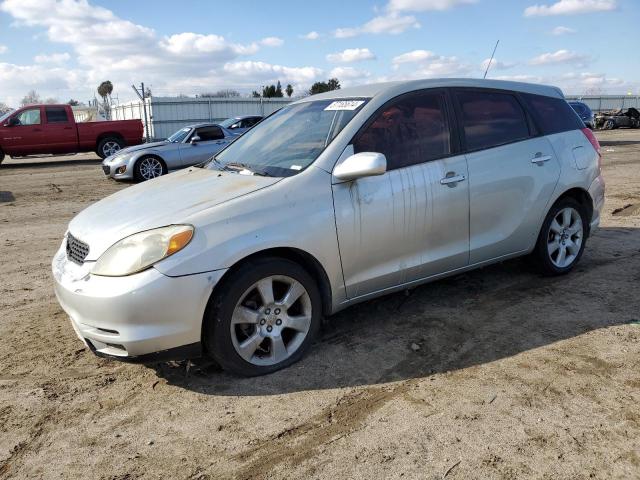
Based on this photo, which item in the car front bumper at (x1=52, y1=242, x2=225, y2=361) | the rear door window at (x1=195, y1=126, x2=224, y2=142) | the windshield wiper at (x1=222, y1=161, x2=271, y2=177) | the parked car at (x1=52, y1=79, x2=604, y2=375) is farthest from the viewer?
the rear door window at (x1=195, y1=126, x2=224, y2=142)

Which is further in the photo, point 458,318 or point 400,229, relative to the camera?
point 458,318

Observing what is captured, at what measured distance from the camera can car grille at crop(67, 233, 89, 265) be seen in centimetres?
336

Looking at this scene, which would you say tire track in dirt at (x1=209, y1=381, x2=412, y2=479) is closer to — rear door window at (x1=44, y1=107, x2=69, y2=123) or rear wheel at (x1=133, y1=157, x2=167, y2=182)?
rear wheel at (x1=133, y1=157, x2=167, y2=182)

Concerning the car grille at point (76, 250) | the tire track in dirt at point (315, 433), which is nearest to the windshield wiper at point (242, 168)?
the car grille at point (76, 250)

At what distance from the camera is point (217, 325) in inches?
126

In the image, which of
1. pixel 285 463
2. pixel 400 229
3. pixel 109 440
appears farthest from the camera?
pixel 400 229

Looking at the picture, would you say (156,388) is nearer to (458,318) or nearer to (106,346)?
(106,346)

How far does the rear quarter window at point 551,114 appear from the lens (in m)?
4.86

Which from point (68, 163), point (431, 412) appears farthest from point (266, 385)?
point (68, 163)

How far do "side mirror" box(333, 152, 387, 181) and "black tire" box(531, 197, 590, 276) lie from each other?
2.04 metres

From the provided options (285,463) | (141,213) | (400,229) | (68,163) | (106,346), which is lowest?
(285,463)

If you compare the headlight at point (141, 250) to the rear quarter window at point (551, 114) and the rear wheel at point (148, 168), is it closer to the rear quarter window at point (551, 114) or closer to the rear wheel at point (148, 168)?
the rear quarter window at point (551, 114)

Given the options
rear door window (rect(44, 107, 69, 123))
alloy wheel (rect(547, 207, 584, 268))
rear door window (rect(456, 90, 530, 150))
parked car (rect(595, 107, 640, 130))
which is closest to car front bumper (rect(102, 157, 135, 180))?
rear door window (rect(44, 107, 69, 123))

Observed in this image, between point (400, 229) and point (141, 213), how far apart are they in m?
1.70
